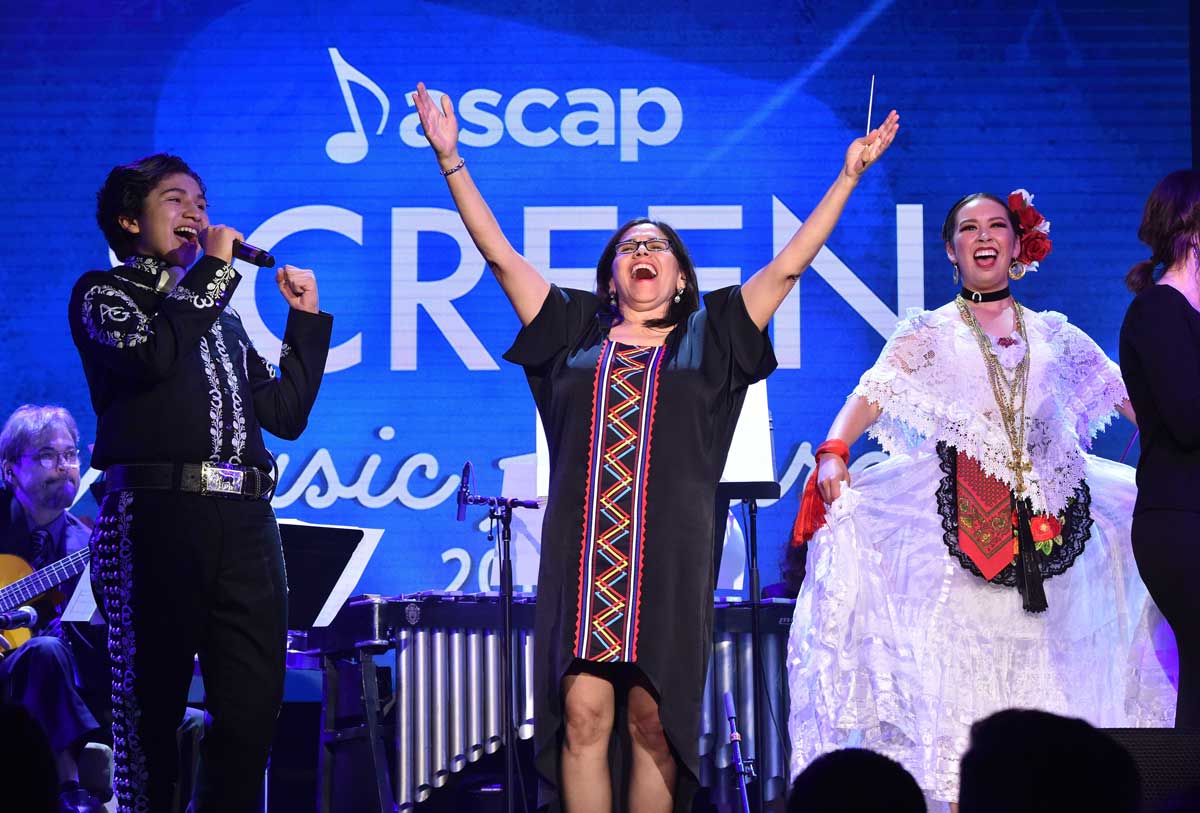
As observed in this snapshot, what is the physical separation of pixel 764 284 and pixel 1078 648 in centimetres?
162

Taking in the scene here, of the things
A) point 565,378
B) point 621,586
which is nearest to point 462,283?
point 565,378

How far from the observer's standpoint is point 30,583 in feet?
17.6

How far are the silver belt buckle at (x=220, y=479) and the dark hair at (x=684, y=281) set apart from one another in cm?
113

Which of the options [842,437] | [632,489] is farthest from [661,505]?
[842,437]

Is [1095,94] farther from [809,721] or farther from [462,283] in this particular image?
[809,721]

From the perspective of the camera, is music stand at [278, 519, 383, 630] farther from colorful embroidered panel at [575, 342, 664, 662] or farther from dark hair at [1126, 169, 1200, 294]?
dark hair at [1126, 169, 1200, 294]

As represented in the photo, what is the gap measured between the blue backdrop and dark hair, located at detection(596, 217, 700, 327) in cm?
251

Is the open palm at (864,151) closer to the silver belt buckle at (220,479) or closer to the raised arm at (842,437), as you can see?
the raised arm at (842,437)

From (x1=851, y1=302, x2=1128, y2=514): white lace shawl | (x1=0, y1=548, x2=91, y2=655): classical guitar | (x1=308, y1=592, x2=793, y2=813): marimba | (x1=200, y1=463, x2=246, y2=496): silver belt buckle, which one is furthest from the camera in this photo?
(x1=0, y1=548, x2=91, y2=655): classical guitar

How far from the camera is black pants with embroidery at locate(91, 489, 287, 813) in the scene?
3.10m

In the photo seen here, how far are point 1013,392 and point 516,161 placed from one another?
3.02m

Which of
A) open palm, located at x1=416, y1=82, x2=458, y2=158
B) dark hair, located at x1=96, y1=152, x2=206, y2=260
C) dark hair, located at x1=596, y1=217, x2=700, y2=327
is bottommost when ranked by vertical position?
dark hair, located at x1=596, y1=217, x2=700, y2=327

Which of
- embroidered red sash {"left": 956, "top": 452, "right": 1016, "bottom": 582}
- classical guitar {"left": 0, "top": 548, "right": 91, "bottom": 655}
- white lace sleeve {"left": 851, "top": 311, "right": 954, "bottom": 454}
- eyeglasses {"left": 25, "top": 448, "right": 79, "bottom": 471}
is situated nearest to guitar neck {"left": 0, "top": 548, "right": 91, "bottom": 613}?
classical guitar {"left": 0, "top": 548, "right": 91, "bottom": 655}

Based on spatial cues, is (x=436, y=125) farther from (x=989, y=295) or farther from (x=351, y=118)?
(x=351, y=118)
